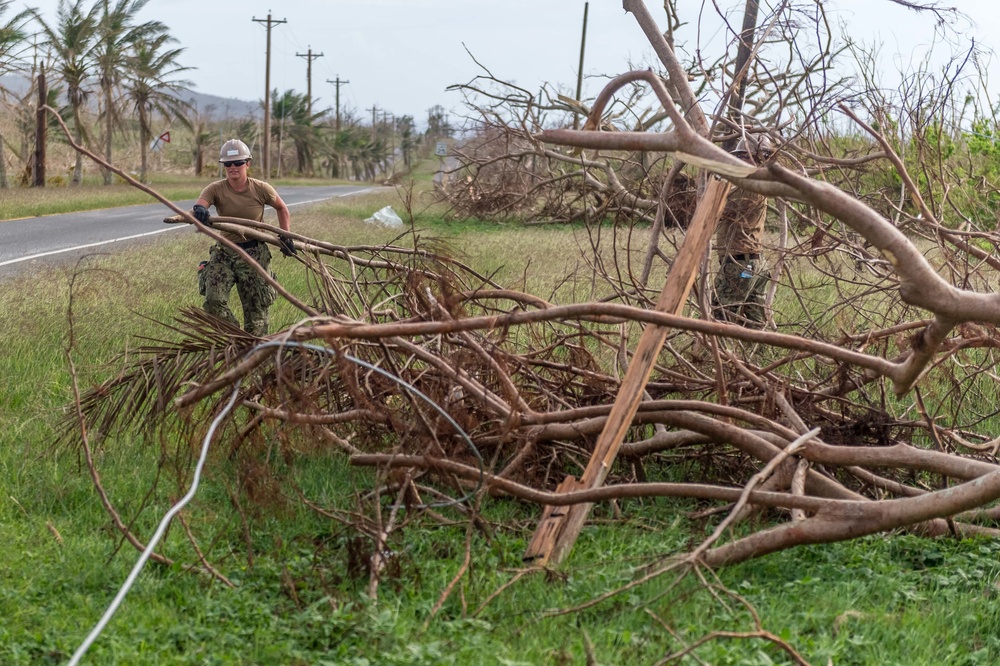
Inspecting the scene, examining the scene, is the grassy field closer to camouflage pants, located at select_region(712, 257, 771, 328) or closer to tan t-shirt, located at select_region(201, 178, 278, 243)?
camouflage pants, located at select_region(712, 257, 771, 328)

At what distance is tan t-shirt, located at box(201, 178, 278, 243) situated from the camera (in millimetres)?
6691

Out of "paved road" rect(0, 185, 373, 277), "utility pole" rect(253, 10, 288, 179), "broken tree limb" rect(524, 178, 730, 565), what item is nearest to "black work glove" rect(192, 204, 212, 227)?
"broken tree limb" rect(524, 178, 730, 565)

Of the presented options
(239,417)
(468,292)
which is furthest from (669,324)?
(239,417)

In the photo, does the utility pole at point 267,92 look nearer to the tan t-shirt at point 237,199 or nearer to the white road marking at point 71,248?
the white road marking at point 71,248

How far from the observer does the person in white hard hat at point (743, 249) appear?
5.41 meters

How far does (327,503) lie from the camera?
430cm

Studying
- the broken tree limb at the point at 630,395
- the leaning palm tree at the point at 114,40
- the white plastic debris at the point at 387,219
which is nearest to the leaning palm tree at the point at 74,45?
the leaning palm tree at the point at 114,40

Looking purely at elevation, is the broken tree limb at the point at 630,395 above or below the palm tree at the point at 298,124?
below

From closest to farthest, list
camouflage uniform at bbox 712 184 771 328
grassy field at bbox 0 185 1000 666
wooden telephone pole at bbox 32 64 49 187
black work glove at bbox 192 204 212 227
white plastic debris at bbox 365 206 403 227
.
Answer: grassy field at bbox 0 185 1000 666 → black work glove at bbox 192 204 212 227 → camouflage uniform at bbox 712 184 771 328 → white plastic debris at bbox 365 206 403 227 → wooden telephone pole at bbox 32 64 49 187

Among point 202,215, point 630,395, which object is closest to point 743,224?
point 630,395

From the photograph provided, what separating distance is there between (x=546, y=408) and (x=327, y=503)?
107cm

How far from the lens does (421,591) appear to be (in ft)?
11.3

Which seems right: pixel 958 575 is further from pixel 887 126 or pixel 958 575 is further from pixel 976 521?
pixel 887 126

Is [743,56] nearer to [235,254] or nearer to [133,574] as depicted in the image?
[235,254]
